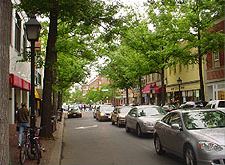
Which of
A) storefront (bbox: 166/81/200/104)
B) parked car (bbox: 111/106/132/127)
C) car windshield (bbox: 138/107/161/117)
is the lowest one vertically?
parked car (bbox: 111/106/132/127)

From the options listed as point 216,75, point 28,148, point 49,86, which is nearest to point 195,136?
point 28,148

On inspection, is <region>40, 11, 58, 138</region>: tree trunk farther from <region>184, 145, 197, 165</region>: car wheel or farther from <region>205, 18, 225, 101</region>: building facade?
<region>205, 18, 225, 101</region>: building facade

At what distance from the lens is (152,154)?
8.96 metres

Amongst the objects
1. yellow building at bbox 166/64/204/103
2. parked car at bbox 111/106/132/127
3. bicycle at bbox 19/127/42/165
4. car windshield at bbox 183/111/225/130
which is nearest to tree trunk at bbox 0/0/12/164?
bicycle at bbox 19/127/42/165

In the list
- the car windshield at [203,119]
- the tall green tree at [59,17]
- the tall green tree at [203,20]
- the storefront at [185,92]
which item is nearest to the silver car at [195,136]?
the car windshield at [203,119]

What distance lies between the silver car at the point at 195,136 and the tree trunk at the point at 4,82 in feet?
13.8

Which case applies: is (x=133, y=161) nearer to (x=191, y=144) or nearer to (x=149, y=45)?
(x=191, y=144)

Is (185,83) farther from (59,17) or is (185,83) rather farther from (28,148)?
(28,148)

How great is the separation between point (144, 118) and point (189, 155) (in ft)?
21.8

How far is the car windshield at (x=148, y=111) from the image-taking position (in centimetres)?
1390

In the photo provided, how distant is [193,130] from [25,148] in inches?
188

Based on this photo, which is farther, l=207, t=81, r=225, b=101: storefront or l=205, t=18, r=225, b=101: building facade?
l=207, t=81, r=225, b=101: storefront

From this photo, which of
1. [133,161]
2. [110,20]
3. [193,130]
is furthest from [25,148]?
[110,20]

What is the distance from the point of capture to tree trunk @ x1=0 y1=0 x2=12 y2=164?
510 centimetres
